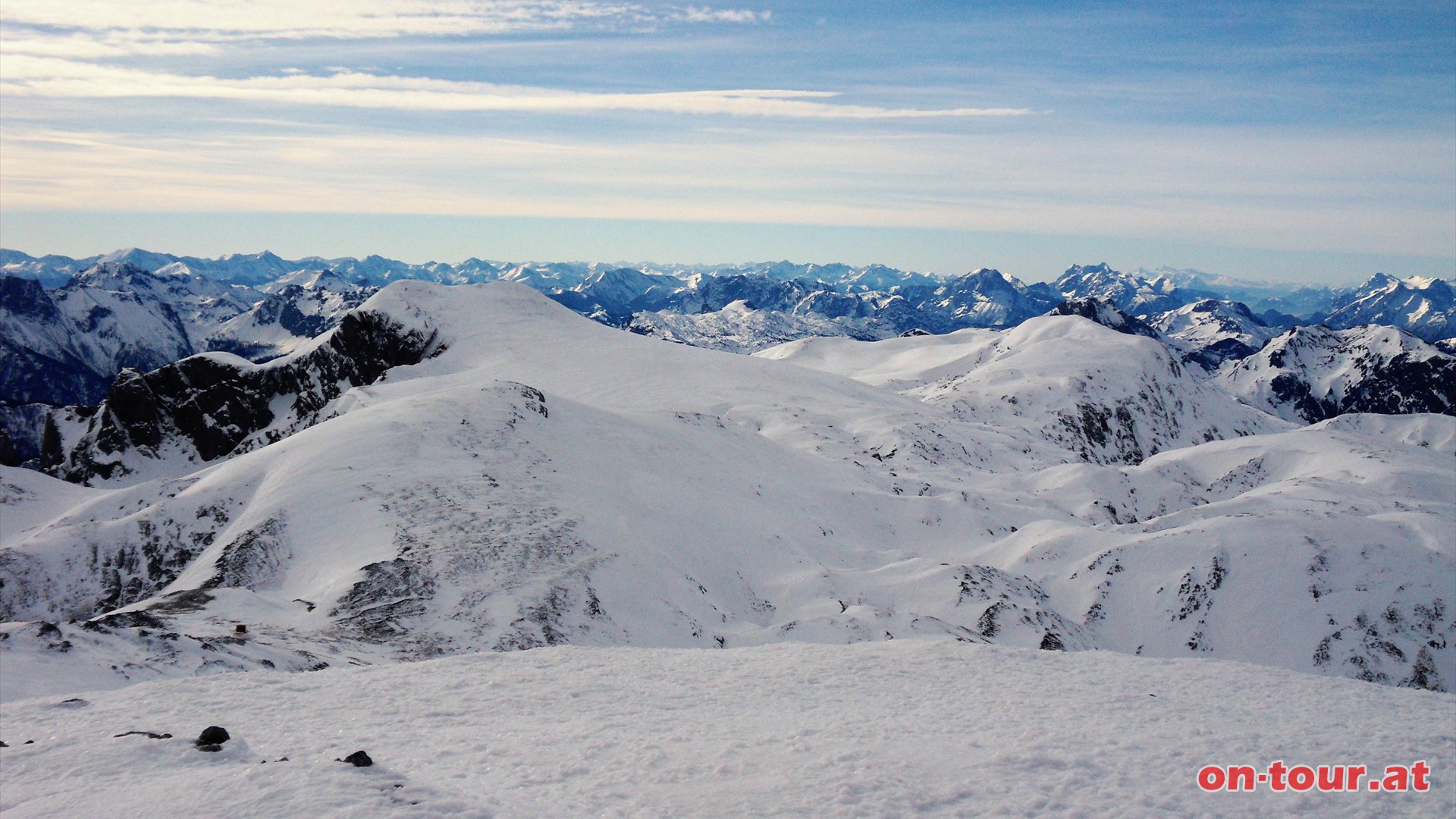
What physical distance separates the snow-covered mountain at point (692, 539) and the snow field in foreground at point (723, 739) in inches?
244

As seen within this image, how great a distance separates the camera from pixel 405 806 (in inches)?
466

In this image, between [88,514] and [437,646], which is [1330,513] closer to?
[437,646]

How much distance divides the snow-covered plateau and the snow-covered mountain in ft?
0.89

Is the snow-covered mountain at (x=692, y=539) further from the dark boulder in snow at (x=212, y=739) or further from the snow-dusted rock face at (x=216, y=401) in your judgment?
the dark boulder in snow at (x=212, y=739)

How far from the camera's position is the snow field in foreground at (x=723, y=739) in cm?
1261

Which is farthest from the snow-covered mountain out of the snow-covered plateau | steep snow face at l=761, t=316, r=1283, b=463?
steep snow face at l=761, t=316, r=1283, b=463

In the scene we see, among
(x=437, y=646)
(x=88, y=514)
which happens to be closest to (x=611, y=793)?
(x=437, y=646)

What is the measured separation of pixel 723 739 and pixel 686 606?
23289 mm

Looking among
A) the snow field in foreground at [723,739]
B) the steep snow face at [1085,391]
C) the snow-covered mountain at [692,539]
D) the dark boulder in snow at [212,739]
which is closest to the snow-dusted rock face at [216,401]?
the snow-covered mountain at [692,539]

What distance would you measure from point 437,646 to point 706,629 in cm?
1313

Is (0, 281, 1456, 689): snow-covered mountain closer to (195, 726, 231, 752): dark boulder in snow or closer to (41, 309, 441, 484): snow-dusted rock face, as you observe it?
(41, 309, 441, 484): snow-dusted rock face

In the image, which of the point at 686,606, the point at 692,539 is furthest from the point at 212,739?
the point at 692,539

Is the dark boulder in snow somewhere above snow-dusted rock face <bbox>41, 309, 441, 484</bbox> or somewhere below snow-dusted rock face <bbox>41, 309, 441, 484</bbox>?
above

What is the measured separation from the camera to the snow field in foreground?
41.4 ft
